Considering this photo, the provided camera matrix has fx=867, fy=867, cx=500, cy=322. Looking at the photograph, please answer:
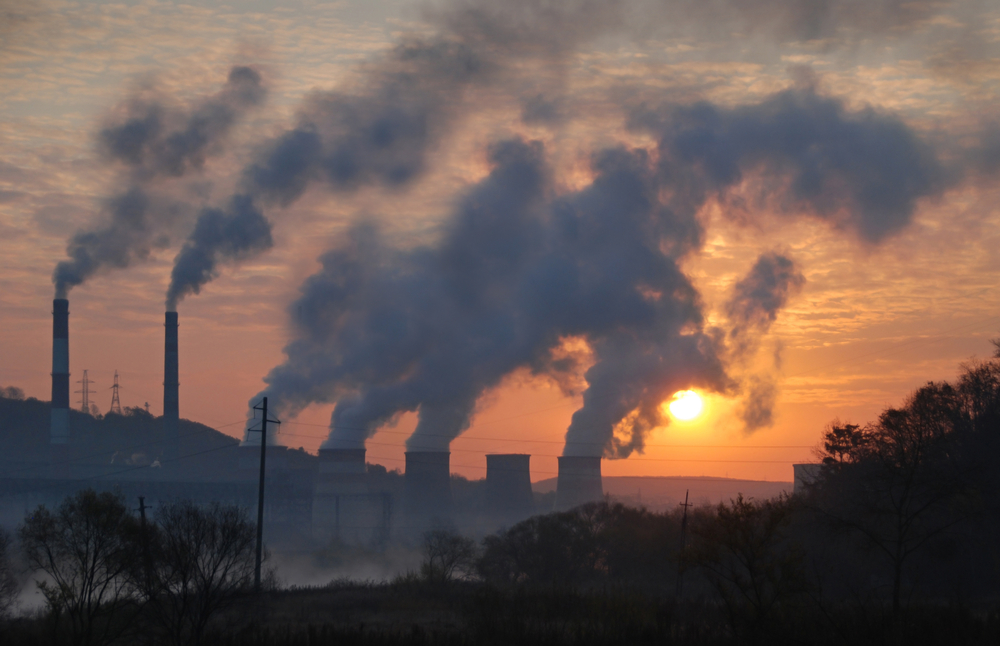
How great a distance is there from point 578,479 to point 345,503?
1468 cm

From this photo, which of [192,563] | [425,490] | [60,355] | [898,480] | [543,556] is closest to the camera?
[192,563]

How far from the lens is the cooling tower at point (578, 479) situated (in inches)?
1932

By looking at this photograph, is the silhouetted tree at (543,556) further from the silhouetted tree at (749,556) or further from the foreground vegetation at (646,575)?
the silhouetted tree at (749,556)

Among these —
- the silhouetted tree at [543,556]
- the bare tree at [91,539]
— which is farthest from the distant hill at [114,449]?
the bare tree at [91,539]

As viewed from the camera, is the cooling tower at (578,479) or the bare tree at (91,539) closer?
the bare tree at (91,539)

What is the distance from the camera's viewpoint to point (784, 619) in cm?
1212

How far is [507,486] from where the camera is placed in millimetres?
52531

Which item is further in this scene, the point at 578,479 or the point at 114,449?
the point at 114,449

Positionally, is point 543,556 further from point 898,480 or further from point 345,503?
point 345,503

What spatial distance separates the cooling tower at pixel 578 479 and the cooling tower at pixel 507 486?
3.49m

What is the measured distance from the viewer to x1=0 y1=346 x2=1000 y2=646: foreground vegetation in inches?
468

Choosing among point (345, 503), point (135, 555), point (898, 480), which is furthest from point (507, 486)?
point (135, 555)

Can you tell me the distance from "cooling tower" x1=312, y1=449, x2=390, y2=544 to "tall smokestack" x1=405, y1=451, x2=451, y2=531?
180 centimetres

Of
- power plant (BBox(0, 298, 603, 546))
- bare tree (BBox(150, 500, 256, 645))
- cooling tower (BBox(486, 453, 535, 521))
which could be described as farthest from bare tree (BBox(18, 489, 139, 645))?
cooling tower (BBox(486, 453, 535, 521))
